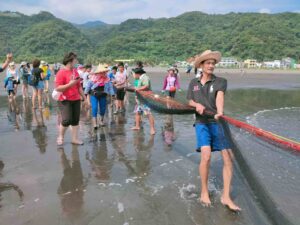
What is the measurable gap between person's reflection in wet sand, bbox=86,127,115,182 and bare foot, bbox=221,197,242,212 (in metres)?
1.95

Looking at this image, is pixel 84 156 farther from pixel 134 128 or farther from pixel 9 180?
pixel 134 128

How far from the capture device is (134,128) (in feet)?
31.9

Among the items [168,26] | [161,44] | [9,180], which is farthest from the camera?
[168,26]

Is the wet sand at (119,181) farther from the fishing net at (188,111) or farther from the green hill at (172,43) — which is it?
the green hill at (172,43)

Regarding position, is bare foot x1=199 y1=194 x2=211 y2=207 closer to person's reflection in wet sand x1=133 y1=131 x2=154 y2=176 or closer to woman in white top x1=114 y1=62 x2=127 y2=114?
person's reflection in wet sand x1=133 y1=131 x2=154 y2=176

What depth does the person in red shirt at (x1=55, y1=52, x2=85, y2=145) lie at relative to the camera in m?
7.44

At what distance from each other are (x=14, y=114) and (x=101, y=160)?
6.82m

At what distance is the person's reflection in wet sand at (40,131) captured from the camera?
8.06 m

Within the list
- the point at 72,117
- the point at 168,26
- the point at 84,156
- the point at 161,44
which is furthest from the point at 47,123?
the point at 168,26

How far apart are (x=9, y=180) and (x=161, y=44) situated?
14008 centimetres

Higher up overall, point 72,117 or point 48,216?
point 72,117

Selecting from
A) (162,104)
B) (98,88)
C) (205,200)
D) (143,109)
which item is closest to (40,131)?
(98,88)

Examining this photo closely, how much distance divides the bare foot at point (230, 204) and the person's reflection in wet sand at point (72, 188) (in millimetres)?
1856

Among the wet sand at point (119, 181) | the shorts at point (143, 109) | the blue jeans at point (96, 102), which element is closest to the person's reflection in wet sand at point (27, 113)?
the wet sand at point (119, 181)
